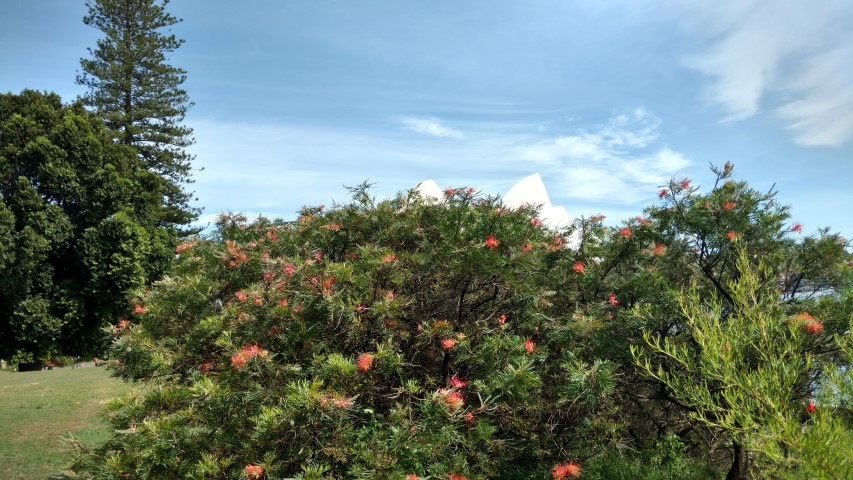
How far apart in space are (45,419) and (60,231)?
32.6 ft

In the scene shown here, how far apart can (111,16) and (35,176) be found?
31.8ft

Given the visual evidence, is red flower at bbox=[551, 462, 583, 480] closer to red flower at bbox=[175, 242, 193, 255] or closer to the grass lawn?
the grass lawn

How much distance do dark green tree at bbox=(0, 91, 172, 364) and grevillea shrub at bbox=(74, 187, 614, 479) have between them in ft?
49.8

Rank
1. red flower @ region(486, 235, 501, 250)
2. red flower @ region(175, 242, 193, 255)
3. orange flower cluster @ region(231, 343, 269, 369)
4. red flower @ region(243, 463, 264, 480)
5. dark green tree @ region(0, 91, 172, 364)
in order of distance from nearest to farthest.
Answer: red flower @ region(243, 463, 264, 480) < orange flower cluster @ region(231, 343, 269, 369) < red flower @ region(486, 235, 501, 250) < red flower @ region(175, 242, 193, 255) < dark green tree @ region(0, 91, 172, 364)

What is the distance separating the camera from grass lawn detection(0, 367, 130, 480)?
849cm

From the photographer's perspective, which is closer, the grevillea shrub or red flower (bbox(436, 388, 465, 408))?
red flower (bbox(436, 388, 465, 408))

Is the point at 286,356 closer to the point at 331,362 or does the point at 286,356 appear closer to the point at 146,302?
the point at 331,362

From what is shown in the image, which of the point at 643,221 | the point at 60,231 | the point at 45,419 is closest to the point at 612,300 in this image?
the point at 643,221

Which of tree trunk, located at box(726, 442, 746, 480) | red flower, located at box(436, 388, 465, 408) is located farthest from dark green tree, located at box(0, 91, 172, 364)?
tree trunk, located at box(726, 442, 746, 480)

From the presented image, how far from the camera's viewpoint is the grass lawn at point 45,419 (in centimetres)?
849

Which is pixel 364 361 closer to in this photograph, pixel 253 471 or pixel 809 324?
pixel 253 471

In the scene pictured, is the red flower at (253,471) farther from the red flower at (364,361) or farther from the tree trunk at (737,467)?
the tree trunk at (737,467)

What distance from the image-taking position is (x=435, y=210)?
5637 millimetres

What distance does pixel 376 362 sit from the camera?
14.7 feet
